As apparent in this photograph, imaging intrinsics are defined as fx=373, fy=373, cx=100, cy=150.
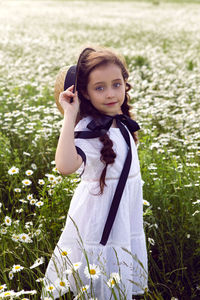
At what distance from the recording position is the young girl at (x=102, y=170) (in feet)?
6.08

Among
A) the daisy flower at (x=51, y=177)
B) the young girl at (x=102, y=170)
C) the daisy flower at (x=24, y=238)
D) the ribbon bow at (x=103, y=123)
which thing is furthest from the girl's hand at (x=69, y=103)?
the daisy flower at (x=51, y=177)

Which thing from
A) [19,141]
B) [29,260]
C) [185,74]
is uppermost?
[185,74]

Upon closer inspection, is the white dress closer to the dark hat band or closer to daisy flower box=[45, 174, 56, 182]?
the dark hat band

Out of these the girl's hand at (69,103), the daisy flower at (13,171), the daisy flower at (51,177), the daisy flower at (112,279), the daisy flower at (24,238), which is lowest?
the daisy flower at (24,238)

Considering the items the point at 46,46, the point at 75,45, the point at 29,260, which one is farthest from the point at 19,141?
the point at 75,45

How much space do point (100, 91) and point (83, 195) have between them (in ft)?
1.84

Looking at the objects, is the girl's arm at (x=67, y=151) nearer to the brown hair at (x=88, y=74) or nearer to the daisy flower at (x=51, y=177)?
the brown hair at (x=88, y=74)

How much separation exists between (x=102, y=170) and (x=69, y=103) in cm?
39

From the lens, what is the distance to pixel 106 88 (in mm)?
1884

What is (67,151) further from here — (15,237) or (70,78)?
(15,237)

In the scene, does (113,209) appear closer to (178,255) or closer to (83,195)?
(83,195)

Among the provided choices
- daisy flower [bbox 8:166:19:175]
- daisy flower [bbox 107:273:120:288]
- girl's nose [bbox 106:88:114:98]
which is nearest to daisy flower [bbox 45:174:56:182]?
daisy flower [bbox 8:166:19:175]

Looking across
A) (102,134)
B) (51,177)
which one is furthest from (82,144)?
(51,177)

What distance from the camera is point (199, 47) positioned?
10688mm
